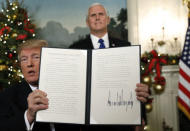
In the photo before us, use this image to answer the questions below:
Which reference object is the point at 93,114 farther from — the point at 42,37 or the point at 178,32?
the point at 42,37

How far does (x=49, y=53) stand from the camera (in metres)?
1.63

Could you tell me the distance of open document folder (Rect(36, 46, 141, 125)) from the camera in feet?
5.22

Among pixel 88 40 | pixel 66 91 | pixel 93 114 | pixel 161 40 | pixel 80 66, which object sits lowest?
pixel 93 114

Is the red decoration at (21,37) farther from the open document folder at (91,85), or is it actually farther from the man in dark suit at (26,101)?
the open document folder at (91,85)

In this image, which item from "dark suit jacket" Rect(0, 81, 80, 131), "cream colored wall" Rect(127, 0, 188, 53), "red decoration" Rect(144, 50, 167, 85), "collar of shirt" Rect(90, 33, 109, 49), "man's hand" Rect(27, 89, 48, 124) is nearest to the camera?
"man's hand" Rect(27, 89, 48, 124)

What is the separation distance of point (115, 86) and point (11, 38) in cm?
382

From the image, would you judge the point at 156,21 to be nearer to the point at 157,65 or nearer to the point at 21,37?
the point at 157,65

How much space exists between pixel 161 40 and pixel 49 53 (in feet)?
13.0

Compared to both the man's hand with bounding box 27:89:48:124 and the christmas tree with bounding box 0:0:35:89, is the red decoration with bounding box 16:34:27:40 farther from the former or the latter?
the man's hand with bounding box 27:89:48:124

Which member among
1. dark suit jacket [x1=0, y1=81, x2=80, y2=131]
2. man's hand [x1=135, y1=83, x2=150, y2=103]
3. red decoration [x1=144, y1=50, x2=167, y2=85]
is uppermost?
red decoration [x1=144, y1=50, x2=167, y2=85]

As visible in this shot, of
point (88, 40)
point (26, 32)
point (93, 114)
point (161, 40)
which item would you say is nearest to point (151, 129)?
point (161, 40)

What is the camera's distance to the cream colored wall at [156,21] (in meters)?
5.13

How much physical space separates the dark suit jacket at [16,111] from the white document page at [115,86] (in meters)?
0.35

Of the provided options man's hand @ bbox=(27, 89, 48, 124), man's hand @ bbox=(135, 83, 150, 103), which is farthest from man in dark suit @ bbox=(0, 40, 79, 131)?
man's hand @ bbox=(135, 83, 150, 103)
